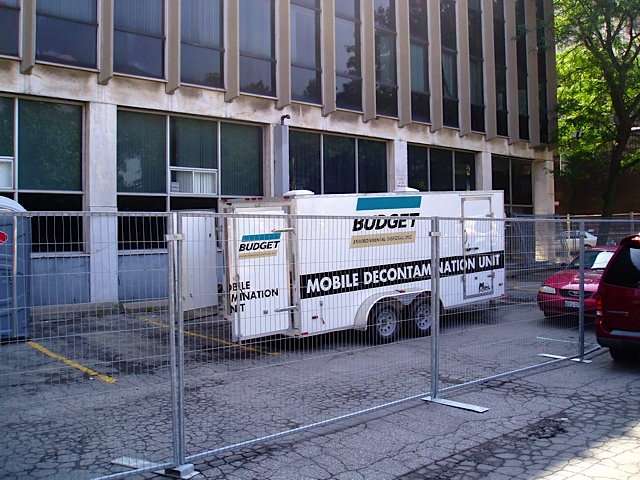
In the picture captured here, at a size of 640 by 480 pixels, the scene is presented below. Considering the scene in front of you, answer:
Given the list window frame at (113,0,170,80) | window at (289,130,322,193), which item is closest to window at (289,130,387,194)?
window at (289,130,322,193)

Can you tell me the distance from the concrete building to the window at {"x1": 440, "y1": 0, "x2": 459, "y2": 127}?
2.2 inches

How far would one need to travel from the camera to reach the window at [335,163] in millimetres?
17359

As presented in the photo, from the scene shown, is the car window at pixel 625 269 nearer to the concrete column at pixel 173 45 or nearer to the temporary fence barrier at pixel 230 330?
the temporary fence barrier at pixel 230 330

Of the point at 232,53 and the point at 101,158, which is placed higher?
the point at 232,53

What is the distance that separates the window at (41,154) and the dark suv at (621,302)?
36.0ft

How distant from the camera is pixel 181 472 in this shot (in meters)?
4.74

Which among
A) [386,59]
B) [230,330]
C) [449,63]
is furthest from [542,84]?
[230,330]

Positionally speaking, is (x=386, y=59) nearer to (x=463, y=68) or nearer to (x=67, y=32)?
(x=463, y=68)

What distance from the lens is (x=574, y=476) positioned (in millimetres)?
4664

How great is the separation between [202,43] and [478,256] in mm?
10236

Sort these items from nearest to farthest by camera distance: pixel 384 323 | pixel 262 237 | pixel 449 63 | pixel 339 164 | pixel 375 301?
pixel 384 323, pixel 262 237, pixel 375 301, pixel 339 164, pixel 449 63

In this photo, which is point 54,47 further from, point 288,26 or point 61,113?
point 288,26

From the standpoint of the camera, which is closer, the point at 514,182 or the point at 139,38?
the point at 139,38

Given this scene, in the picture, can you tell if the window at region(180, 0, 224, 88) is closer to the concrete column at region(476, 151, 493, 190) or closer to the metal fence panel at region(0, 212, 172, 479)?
the metal fence panel at region(0, 212, 172, 479)
